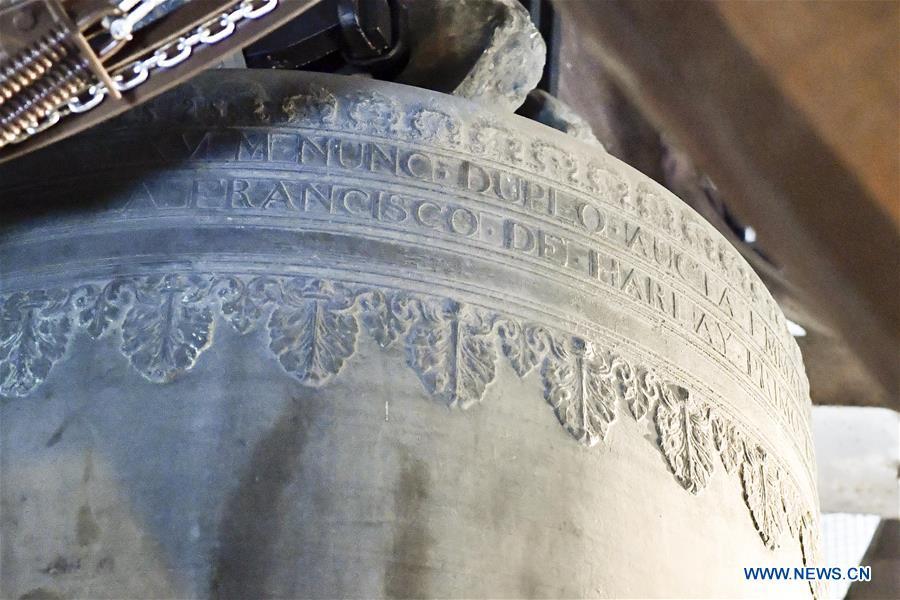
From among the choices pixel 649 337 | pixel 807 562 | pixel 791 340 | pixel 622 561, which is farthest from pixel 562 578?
pixel 791 340

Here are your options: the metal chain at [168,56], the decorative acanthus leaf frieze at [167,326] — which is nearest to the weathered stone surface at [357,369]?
the decorative acanthus leaf frieze at [167,326]

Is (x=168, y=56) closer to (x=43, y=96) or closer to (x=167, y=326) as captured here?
→ (x=43, y=96)

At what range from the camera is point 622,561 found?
5.20 feet

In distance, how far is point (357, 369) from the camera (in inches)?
61.6

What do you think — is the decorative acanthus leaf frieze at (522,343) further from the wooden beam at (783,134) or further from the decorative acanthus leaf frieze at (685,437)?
the wooden beam at (783,134)

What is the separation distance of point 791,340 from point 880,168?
61cm

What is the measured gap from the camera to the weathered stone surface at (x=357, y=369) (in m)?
1.45

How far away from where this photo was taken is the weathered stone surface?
4.76 ft

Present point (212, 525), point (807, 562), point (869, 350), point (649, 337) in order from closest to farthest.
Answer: point (212, 525)
point (649, 337)
point (807, 562)
point (869, 350)

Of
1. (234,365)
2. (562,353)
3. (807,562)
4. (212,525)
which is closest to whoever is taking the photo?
(212,525)

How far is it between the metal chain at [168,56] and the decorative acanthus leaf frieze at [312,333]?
294 millimetres

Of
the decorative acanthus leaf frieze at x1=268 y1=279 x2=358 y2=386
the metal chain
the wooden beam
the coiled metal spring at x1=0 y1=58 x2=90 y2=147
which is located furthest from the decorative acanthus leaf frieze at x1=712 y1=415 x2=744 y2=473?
the coiled metal spring at x1=0 y1=58 x2=90 y2=147

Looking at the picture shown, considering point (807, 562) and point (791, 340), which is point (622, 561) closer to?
point (807, 562)

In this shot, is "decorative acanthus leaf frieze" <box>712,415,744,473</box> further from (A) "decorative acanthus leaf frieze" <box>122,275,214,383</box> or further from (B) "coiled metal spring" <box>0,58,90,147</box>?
(B) "coiled metal spring" <box>0,58,90,147</box>
